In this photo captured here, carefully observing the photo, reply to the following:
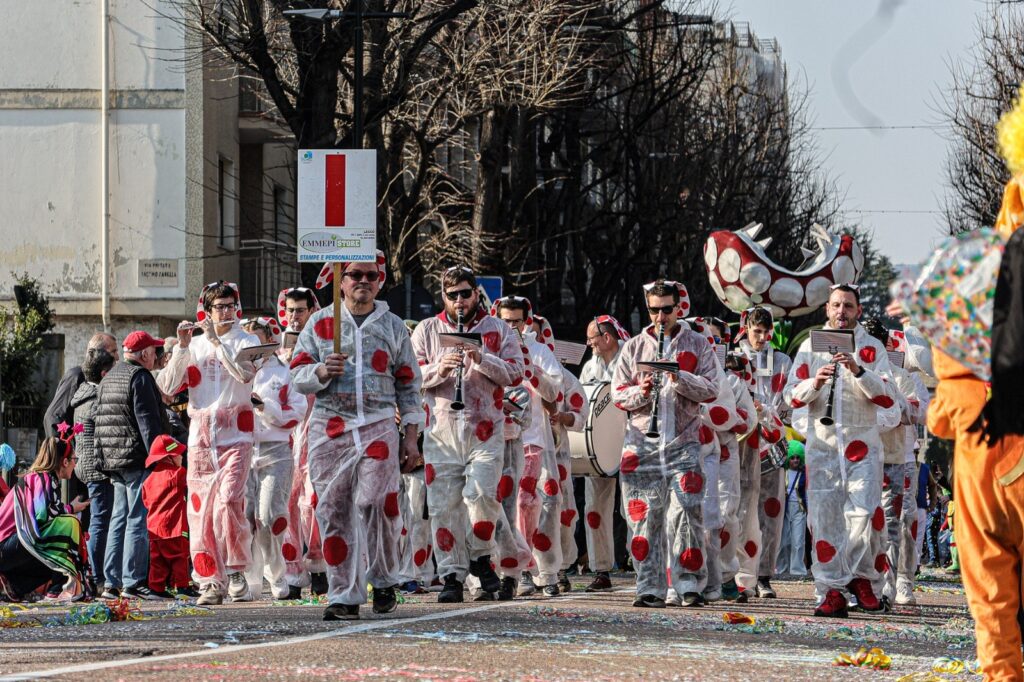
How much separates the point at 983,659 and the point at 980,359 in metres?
1.31

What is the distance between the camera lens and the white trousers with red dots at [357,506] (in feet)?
35.3

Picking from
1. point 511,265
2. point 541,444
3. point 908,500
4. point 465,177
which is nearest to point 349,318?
point 541,444

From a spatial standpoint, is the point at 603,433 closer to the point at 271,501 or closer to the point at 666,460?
the point at 666,460

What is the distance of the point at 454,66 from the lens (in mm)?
26094

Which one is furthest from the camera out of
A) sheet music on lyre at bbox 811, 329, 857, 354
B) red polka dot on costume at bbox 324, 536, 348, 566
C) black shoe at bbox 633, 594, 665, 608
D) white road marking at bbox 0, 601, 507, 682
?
black shoe at bbox 633, 594, 665, 608

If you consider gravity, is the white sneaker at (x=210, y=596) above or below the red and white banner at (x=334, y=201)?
below

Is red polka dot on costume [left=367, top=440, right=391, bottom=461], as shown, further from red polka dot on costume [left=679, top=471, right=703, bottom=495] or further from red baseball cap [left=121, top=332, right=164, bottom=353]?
red baseball cap [left=121, top=332, right=164, bottom=353]

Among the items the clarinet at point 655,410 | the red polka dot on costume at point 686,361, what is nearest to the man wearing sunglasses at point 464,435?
the clarinet at point 655,410

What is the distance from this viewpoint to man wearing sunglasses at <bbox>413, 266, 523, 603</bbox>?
1283 cm

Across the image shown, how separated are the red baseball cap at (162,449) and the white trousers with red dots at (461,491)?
214 centimetres

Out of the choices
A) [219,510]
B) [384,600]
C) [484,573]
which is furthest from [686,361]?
[219,510]

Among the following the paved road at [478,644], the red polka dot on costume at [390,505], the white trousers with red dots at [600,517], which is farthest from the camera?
the white trousers with red dots at [600,517]

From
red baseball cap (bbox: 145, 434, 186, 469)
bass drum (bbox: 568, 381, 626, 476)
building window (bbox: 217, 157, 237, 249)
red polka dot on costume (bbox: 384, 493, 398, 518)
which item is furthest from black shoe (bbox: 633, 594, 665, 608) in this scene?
building window (bbox: 217, 157, 237, 249)

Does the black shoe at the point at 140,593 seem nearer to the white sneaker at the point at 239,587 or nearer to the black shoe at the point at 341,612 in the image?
the white sneaker at the point at 239,587
